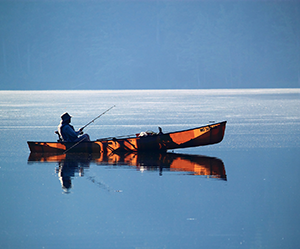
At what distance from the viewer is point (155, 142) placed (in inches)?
799

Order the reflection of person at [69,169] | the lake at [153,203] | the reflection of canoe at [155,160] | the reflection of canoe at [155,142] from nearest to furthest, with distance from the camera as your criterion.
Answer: the lake at [153,203]
the reflection of person at [69,169]
the reflection of canoe at [155,160]
the reflection of canoe at [155,142]

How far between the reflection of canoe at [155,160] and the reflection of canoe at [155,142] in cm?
24

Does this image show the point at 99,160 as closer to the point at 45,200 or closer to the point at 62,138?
the point at 62,138

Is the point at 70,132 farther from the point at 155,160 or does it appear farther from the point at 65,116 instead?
the point at 155,160

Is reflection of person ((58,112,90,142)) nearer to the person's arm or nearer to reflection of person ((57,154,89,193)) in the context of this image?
the person's arm

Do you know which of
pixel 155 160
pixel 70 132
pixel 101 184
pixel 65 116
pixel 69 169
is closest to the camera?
pixel 101 184

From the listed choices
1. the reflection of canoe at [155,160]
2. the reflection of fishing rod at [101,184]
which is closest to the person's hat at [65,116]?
the reflection of canoe at [155,160]

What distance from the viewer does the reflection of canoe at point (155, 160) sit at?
17.1 m

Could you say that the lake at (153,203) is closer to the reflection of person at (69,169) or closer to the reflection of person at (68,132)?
the reflection of person at (69,169)

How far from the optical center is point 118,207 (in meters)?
12.3

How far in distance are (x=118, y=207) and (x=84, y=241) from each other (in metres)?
2.26

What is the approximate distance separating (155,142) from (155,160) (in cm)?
130

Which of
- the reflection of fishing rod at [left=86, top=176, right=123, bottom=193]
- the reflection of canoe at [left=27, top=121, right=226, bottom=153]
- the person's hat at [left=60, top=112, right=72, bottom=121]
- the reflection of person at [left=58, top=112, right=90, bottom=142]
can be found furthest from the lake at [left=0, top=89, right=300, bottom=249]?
the person's hat at [left=60, top=112, right=72, bottom=121]

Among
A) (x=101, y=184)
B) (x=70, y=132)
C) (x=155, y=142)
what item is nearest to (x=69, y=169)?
(x=101, y=184)
